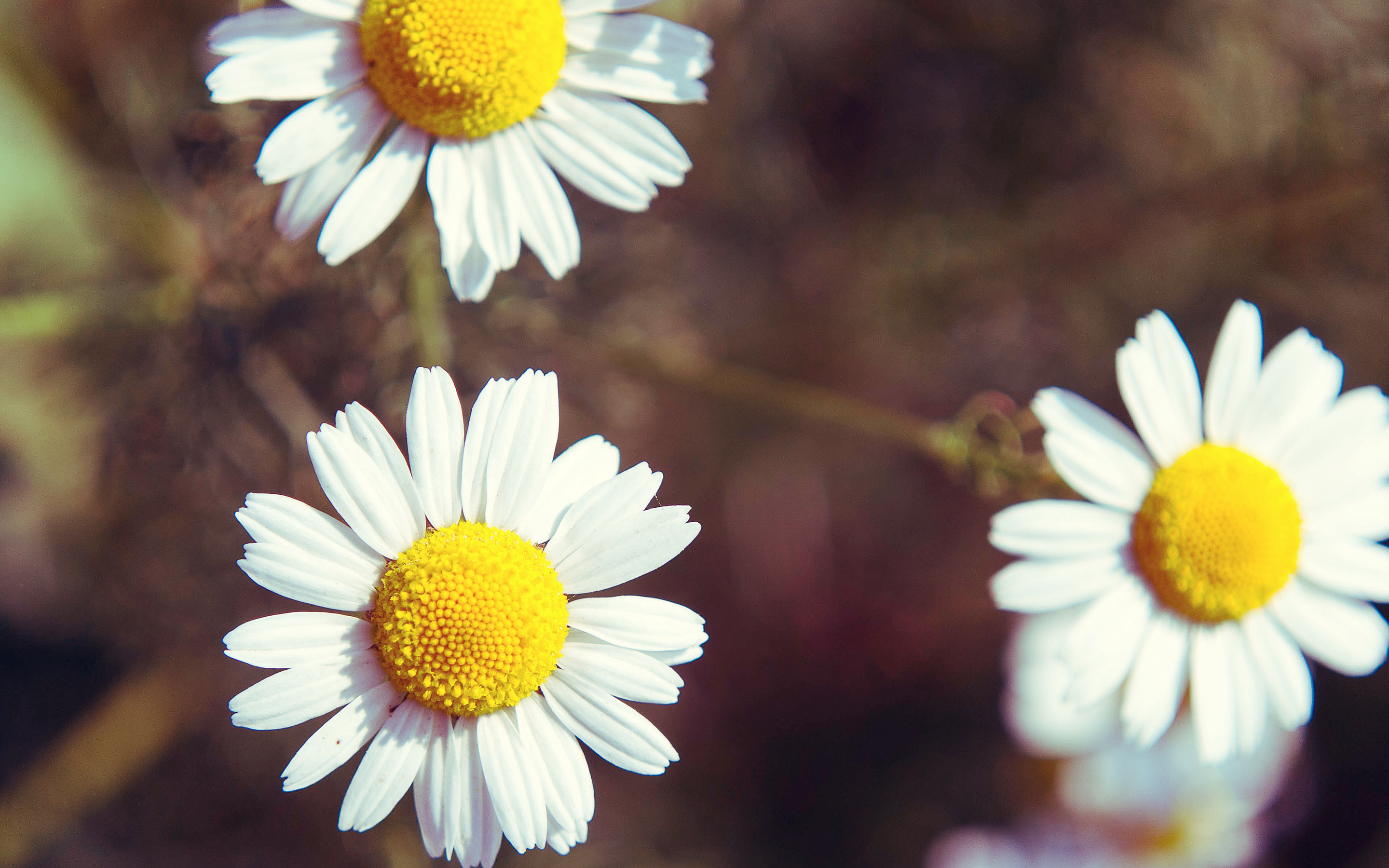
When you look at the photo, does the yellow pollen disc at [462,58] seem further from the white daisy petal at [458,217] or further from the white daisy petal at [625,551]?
the white daisy petal at [625,551]

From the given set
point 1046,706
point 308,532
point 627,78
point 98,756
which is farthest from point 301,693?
point 1046,706

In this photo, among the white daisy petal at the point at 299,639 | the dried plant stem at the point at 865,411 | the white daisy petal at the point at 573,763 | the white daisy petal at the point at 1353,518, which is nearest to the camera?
the white daisy petal at the point at 299,639

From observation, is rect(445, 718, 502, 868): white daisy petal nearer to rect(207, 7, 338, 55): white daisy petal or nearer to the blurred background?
the blurred background

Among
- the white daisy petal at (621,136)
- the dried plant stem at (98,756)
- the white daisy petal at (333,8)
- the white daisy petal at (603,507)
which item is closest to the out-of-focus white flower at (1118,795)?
the white daisy petal at (603,507)

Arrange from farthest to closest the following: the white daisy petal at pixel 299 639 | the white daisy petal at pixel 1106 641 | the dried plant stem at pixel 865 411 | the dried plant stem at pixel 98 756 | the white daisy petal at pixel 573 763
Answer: the dried plant stem at pixel 98 756 → the dried plant stem at pixel 865 411 → the white daisy petal at pixel 1106 641 → the white daisy petal at pixel 573 763 → the white daisy petal at pixel 299 639

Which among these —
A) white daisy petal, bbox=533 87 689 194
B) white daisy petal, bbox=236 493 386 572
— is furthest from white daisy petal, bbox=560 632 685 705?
white daisy petal, bbox=533 87 689 194
